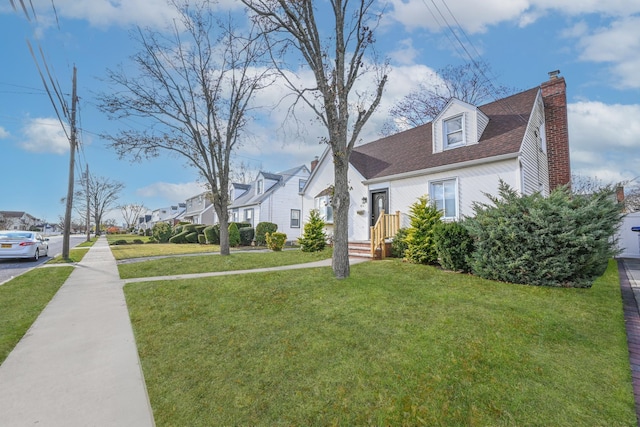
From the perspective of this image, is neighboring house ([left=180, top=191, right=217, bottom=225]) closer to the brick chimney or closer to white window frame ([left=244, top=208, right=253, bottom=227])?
white window frame ([left=244, top=208, right=253, bottom=227])

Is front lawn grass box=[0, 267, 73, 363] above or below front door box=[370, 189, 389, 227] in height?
below

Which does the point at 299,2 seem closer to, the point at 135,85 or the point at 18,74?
the point at 135,85

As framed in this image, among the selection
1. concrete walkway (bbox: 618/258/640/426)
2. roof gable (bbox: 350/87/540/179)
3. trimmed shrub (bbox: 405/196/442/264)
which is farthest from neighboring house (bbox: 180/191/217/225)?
concrete walkway (bbox: 618/258/640/426)

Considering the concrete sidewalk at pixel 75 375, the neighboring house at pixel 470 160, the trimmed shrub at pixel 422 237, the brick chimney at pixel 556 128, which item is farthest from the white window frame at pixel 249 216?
the brick chimney at pixel 556 128

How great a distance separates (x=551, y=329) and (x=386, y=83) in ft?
19.4

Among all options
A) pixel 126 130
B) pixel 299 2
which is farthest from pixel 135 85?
pixel 299 2

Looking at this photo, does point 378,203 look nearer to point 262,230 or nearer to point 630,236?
point 262,230

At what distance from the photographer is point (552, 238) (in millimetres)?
5680

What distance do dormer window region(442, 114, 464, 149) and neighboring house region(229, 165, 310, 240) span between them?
14625 mm

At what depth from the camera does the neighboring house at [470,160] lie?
961 centimetres

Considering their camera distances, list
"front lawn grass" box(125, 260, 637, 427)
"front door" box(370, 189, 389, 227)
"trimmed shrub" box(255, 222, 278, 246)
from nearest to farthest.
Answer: "front lawn grass" box(125, 260, 637, 427)
"front door" box(370, 189, 389, 227)
"trimmed shrub" box(255, 222, 278, 246)

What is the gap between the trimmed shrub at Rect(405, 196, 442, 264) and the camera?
27.3 ft

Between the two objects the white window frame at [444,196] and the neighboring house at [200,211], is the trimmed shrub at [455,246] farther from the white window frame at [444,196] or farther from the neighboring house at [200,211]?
the neighboring house at [200,211]

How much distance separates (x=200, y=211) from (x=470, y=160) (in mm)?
37955
